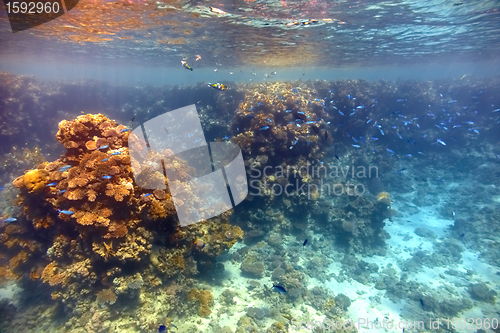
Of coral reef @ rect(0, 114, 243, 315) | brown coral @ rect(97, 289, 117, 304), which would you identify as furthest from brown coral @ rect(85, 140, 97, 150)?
brown coral @ rect(97, 289, 117, 304)

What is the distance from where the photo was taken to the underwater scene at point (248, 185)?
628 cm

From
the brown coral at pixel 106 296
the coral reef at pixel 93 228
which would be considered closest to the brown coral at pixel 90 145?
the coral reef at pixel 93 228

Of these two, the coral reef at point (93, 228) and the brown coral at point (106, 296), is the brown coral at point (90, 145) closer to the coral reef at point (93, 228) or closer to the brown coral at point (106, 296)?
the coral reef at point (93, 228)

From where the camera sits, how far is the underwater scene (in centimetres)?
628

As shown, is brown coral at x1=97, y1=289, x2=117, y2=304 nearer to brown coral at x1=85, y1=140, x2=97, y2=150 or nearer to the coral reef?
the coral reef

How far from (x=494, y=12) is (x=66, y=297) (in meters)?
26.6

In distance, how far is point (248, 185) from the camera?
11375 mm

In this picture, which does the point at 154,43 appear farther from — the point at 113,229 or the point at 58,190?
the point at 113,229

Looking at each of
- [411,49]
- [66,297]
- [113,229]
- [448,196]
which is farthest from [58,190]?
[411,49]

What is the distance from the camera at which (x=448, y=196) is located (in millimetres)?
17500

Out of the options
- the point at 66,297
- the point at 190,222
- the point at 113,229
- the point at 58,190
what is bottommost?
the point at 66,297

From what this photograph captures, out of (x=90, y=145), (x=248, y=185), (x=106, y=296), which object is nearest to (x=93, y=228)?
(x=106, y=296)

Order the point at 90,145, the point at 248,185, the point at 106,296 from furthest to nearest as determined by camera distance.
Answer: the point at 248,185
the point at 90,145
the point at 106,296

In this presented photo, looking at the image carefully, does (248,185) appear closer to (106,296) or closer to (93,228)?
(93,228)
